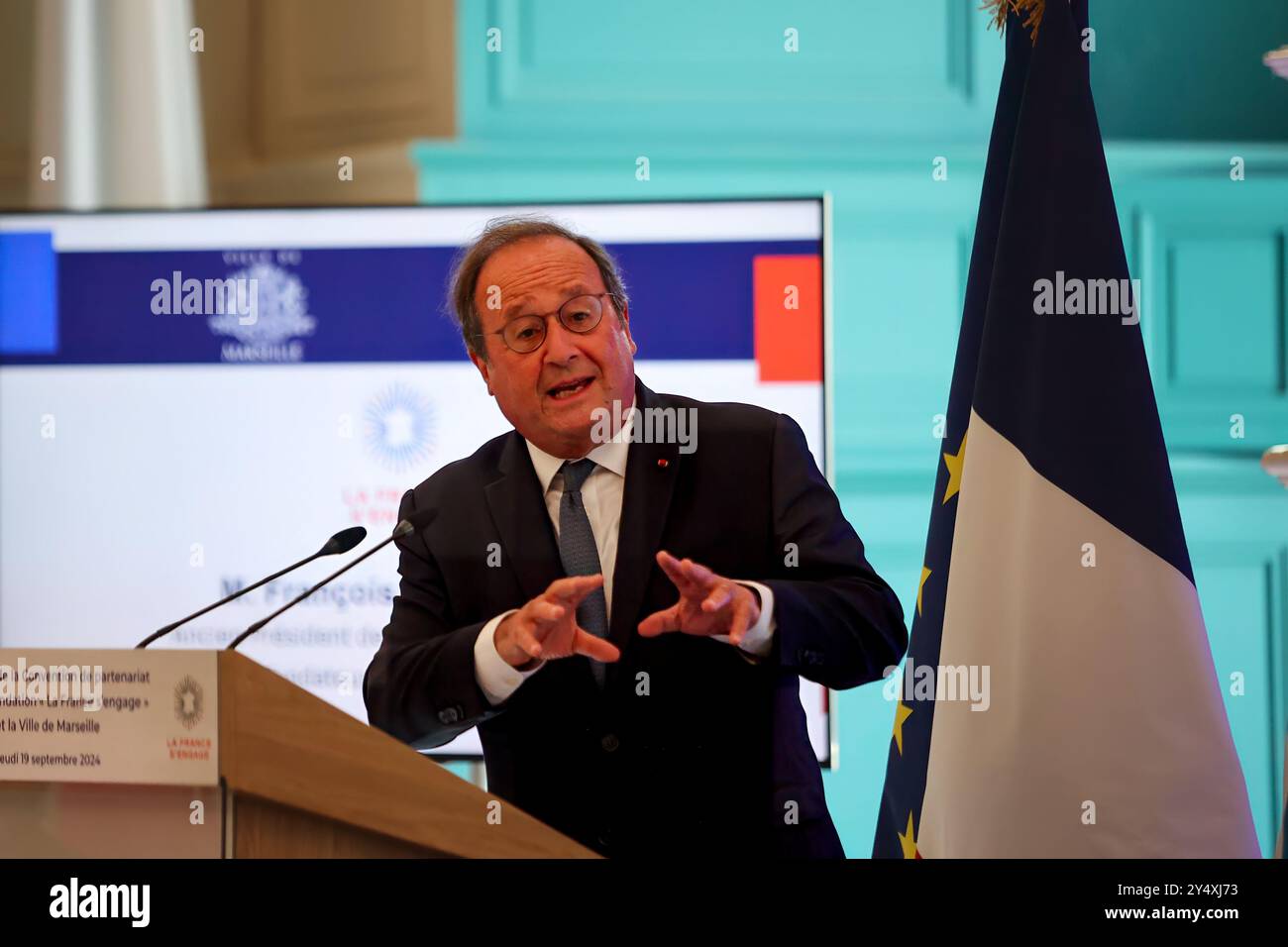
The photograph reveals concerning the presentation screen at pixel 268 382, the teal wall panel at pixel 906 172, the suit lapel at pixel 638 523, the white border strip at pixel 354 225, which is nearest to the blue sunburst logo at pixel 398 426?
the presentation screen at pixel 268 382

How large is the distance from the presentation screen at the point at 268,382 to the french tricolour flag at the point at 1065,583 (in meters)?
0.86

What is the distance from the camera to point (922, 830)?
2111 millimetres

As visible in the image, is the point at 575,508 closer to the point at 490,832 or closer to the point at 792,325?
the point at 490,832

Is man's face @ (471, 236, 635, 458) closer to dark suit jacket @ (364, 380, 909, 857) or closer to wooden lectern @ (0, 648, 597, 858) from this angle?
dark suit jacket @ (364, 380, 909, 857)

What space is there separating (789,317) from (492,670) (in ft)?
4.80

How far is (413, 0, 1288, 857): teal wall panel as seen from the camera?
3.13 m

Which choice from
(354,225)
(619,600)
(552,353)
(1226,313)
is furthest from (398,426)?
(1226,313)

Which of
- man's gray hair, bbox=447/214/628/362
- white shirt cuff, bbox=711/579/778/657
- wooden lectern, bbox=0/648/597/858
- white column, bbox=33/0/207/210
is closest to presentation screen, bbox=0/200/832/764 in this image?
white column, bbox=33/0/207/210

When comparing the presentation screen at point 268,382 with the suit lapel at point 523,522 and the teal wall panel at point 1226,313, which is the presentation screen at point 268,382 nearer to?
the suit lapel at point 523,522

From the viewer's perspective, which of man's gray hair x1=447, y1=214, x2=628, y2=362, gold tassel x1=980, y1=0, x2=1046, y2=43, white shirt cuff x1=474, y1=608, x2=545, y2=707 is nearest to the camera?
white shirt cuff x1=474, y1=608, x2=545, y2=707

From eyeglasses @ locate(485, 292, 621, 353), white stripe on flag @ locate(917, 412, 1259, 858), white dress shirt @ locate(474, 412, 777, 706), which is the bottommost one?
white stripe on flag @ locate(917, 412, 1259, 858)

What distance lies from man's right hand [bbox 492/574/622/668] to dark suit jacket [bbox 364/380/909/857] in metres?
0.13

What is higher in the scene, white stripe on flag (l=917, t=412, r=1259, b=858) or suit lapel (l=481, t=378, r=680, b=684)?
suit lapel (l=481, t=378, r=680, b=684)

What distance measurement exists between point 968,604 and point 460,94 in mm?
2090
